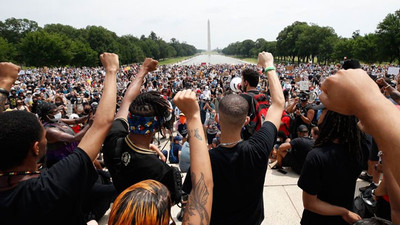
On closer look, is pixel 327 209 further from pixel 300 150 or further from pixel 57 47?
pixel 57 47

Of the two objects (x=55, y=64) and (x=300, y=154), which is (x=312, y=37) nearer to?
(x=55, y=64)

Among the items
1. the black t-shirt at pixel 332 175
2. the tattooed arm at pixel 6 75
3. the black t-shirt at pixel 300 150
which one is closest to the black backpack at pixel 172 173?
the black t-shirt at pixel 332 175

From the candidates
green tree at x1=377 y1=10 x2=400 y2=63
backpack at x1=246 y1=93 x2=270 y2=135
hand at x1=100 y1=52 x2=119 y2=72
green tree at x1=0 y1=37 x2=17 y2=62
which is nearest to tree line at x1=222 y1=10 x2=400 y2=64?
green tree at x1=377 y1=10 x2=400 y2=63

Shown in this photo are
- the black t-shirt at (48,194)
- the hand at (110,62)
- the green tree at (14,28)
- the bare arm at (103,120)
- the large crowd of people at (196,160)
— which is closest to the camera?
the large crowd of people at (196,160)

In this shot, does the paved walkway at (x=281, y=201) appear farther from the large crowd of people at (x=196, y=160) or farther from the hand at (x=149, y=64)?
the hand at (x=149, y=64)

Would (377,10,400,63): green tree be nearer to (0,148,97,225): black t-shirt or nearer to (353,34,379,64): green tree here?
(353,34,379,64): green tree

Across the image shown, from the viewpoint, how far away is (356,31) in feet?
349

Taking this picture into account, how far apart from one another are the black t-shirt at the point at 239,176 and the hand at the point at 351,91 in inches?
28.8

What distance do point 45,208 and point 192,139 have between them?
2.82 ft

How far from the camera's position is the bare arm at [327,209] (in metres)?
2.08

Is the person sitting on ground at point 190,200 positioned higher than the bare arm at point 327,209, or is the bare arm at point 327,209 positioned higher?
the person sitting on ground at point 190,200

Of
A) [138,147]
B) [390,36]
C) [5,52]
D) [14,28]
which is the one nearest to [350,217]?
[138,147]

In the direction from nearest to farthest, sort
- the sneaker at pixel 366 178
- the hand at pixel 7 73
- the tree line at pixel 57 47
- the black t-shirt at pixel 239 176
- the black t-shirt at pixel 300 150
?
1. the black t-shirt at pixel 239 176
2. the hand at pixel 7 73
3. the sneaker at pixel 366 178
4. the black t-shirt at pixel 300 150
5. the tree line at pixel 57 47

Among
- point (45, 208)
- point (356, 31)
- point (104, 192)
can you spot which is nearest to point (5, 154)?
point (45, 208)
